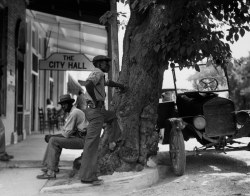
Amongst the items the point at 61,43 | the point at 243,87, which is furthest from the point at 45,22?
the point at 243,87

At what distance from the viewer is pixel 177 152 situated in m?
7.01

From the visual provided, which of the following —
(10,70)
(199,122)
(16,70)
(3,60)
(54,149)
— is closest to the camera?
(54,149)

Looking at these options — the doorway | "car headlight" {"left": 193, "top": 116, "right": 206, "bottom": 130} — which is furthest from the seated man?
the doorway

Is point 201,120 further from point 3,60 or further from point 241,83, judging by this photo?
point 241,83

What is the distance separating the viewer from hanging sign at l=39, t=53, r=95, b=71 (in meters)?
11.5

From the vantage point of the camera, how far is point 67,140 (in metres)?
6.62

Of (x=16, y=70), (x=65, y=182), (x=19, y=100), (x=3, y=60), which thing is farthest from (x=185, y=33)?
(x=19, y=100)

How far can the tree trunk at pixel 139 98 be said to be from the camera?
22.2 ft

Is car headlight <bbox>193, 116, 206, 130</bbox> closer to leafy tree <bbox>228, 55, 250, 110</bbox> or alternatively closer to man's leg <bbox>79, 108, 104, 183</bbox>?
man's leg <bbox>79, 108, 104, 183</bbox>

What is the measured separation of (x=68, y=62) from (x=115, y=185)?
6183 mm

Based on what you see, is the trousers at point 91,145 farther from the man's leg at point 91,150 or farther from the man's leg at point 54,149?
the man's leg at point 54,149

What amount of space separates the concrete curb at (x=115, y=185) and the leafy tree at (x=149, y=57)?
10.4 inches

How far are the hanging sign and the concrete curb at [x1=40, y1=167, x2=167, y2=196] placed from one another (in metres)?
5.46

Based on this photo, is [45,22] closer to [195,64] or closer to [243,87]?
[195,64]
